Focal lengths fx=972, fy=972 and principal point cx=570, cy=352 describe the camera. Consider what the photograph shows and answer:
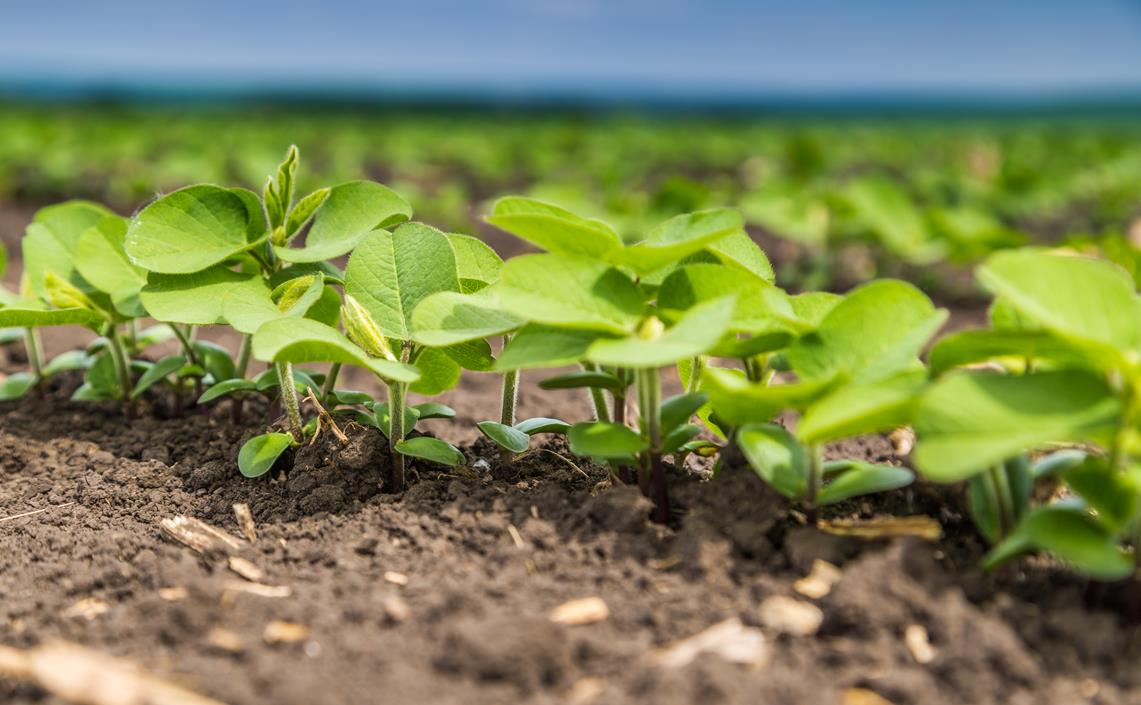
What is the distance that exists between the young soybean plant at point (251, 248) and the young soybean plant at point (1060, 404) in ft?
3.01

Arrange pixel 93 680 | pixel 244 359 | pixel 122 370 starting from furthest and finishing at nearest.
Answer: pixel 122 370 → pixel 244 359 → pixel 93 680

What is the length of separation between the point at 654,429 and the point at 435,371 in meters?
0.41

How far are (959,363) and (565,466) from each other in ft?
2.19

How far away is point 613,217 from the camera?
475cm

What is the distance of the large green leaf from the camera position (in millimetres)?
1011

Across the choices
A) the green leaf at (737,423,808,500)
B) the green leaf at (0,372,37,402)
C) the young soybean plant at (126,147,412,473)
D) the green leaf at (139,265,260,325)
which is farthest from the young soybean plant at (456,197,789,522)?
the green leaf at (0,372,37,402)

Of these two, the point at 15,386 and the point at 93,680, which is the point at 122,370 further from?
the point at 93,680

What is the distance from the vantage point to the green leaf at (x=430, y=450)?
1.43 metres

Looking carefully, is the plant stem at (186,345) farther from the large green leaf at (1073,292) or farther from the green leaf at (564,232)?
the large green leaf at (1073,292)

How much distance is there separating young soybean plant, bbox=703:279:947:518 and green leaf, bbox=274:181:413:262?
Result: 2.12 feet

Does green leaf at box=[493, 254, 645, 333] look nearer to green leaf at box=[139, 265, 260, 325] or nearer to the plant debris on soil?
the plant debris on soil

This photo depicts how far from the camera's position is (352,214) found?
1.61 m

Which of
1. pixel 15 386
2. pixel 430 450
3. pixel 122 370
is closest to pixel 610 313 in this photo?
pixel 430 450

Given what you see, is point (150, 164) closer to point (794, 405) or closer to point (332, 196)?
point (332, 196)
